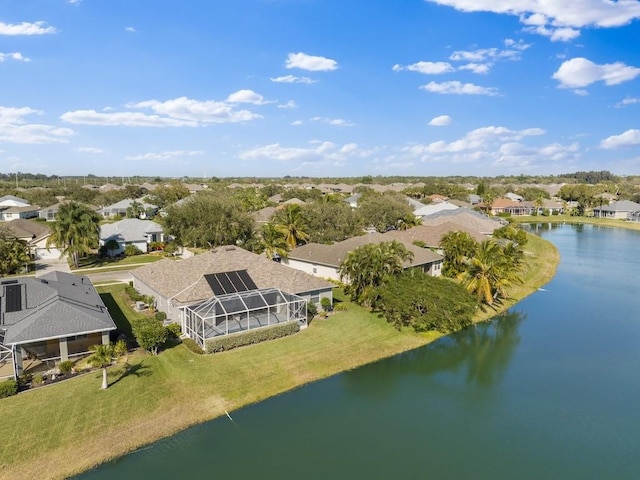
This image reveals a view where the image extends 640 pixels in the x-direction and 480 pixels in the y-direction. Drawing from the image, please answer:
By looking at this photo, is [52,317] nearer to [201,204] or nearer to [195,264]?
[195,264]

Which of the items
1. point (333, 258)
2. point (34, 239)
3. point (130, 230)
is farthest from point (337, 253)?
point (34, 239)

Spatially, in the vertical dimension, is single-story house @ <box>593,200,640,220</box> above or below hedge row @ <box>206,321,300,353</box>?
above

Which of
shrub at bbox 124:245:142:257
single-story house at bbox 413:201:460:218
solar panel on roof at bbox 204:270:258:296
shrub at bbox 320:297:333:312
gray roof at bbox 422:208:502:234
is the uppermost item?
single-story house at bbox 413:201:460:218

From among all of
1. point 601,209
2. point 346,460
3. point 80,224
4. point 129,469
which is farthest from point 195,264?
point 601,209

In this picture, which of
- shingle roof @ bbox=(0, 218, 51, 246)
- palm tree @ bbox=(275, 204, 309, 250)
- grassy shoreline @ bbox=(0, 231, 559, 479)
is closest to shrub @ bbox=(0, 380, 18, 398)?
grassy shoreline @ bbox=(0, 231, 559, 479)

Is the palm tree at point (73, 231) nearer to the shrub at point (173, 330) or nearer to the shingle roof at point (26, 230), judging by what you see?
the shingle roof at point (26, 230)

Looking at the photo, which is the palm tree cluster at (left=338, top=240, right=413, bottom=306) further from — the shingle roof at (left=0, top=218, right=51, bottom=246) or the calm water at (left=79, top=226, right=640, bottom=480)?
the shingle roof at (left=0, top=218, right=51, bottom=246)

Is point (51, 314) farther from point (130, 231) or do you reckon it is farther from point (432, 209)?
point (432, 209)
